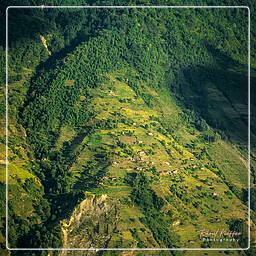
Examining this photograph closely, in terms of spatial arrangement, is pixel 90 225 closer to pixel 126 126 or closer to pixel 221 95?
pixel 126 126

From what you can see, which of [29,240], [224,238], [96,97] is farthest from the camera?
[96,97]

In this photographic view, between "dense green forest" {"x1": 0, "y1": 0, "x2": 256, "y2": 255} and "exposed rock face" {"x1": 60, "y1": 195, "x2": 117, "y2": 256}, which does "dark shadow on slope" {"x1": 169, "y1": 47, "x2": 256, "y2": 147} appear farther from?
"exposed rock face" {"x1": 60, "y1": 195, "x2": 117, "y2": 256}

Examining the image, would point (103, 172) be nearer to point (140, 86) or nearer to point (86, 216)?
point (86, 216)

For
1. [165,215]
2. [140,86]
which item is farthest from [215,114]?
[165,215]

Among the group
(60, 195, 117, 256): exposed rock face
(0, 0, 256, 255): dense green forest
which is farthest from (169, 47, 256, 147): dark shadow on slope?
(60, 195, 117, 256): exposed rock face

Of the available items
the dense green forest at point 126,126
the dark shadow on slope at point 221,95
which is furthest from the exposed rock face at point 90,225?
the dark shadow on slope at point 221,95

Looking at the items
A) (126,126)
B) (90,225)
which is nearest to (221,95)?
(126,126)

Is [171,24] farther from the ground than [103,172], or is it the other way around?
[171,24]
